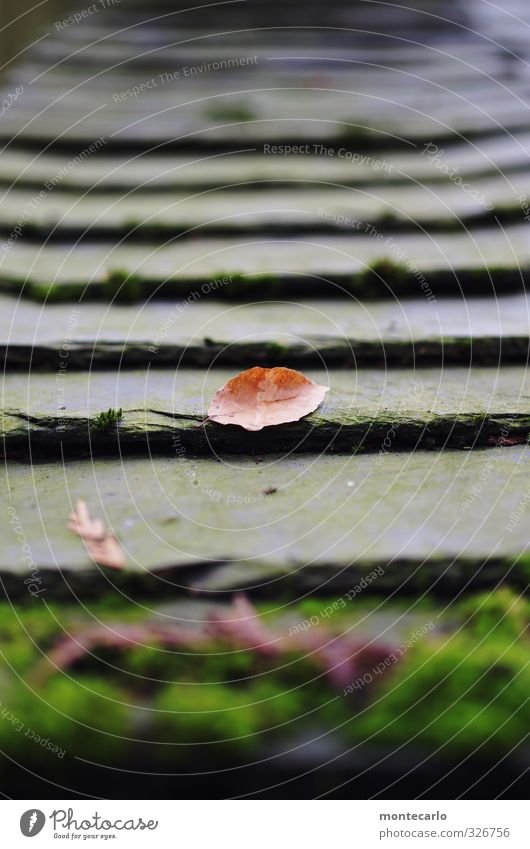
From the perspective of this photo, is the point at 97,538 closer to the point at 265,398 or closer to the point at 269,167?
the point at 265,398

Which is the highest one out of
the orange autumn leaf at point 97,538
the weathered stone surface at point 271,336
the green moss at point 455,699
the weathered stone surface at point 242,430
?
the weathered stone surface at point 271,336

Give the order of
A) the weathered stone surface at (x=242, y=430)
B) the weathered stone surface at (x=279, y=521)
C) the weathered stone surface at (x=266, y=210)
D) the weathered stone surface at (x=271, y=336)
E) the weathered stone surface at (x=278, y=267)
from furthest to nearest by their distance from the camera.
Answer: the weathered stone surface at (x=266, y=210), the weathered stone surface at (x=278, y=267), the weathered stone surface at (x=271, y=336), the weathered stone surface at (x=242, y=430), the weathered stone surface at (x=279, y=521)

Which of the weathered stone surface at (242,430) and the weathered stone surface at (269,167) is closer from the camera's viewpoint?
the weathered stone surface at (242,430)

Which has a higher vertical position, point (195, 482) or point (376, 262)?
point (376, 262)

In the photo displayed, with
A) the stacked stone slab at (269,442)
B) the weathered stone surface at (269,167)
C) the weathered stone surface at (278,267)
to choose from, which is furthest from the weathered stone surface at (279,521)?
the weathered stone surface at (269,167)

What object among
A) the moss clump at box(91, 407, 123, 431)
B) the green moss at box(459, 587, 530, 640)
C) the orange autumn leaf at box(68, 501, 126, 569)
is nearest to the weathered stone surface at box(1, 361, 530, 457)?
the moss clump at box(91, 407, 123, 431)

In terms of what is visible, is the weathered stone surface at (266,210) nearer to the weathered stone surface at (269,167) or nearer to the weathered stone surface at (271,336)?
the weathered stone surface at (269,167)

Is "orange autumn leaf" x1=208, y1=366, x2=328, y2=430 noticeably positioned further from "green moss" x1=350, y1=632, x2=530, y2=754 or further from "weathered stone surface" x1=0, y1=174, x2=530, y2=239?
"weathered stone surface" x1=0, y1=174, x2=530, y2=239

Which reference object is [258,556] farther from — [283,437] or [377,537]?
[283,437]
